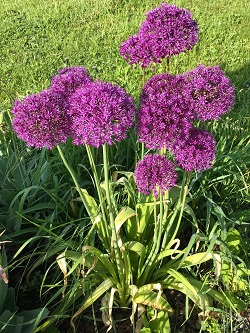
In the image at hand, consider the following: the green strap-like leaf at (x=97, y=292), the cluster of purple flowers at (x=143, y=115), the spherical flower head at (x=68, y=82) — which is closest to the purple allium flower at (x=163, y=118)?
the cluster of purple flowers at (x=143, y=115)

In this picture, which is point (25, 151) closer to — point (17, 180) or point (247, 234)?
point (17, 180)

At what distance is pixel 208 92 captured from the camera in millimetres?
1723

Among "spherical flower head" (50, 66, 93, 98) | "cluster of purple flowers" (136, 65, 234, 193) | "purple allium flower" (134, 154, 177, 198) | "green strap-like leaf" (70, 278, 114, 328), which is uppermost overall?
"spherical flower head" (50, 66, 93, 98)

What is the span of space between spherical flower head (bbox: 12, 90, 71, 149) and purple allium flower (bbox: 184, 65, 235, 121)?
21.2 inches

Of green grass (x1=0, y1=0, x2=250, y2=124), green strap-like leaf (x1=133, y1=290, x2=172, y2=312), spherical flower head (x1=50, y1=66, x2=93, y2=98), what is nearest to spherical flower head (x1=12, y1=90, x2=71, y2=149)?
spherical flower head (x1=50, y1=66, x2=93, y2=98)

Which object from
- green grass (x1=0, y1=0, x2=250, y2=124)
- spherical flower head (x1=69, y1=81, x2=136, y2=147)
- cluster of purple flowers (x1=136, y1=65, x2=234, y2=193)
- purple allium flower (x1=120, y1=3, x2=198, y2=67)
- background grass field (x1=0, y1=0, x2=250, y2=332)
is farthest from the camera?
green grass (x1=0, y1=0, x2=250, y2=124)

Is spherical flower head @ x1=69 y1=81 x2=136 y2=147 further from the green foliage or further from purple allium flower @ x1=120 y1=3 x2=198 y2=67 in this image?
the green foliage

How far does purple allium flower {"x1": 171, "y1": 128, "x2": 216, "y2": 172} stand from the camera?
170 cm

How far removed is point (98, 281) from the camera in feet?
7.29

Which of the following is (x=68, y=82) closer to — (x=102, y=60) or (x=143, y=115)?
(x=143, y=115)

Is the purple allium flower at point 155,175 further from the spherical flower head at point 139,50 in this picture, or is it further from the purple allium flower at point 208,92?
the spherical flower head at point 139,50

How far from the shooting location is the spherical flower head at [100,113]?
4.90 feet

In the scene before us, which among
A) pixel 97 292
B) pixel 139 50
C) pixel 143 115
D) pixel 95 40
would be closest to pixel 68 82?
pixel 143 115

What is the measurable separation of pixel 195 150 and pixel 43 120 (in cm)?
65
